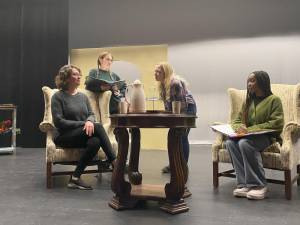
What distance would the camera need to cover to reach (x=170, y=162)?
228 centimetres

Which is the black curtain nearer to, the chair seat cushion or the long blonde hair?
the long blonde hair

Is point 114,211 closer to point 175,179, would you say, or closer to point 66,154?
point 175,179

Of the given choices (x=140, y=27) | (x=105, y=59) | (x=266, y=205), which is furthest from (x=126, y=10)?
(x=266, y=205)

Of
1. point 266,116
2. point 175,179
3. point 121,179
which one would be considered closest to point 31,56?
point 121,179

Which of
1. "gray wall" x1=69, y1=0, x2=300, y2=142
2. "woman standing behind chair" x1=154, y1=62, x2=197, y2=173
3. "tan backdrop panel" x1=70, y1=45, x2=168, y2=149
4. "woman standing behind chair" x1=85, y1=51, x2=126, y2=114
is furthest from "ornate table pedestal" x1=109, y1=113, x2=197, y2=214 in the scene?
"gray wall" x1=69, y1=0, x2=300, y2=142

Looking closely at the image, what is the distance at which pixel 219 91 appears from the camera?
21.1ft

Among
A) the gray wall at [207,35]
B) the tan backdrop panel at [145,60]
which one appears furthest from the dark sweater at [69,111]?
the gray wall at [207,35]

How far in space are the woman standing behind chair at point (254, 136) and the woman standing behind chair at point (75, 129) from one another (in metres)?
1.04

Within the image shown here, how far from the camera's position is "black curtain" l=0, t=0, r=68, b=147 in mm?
6340

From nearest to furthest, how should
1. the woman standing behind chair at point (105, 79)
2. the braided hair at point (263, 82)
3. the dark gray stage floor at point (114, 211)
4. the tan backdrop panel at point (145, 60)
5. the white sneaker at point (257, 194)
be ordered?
1. the dark gray stage floor at point (114, 211)
2. the white sneaker at point (257, 194)
3. the braided hair at point (263, 82)
4. the woman standing behind chair at point (105, 79)
5. the tan backdrop panel at point (145, 60)

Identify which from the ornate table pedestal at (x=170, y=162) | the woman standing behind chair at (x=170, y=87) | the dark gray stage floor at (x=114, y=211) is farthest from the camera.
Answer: the woman standing behind chair at (x=170, y=87)

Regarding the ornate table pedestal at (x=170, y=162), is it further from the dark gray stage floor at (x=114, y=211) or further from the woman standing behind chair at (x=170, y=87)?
the woman standing behind chair at (x=170, y=87)

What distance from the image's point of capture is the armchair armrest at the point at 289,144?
261 cm

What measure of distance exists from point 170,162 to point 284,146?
951 millimetres
